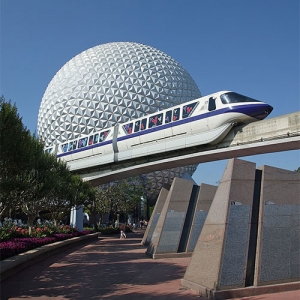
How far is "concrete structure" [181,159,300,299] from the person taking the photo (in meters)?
8.60

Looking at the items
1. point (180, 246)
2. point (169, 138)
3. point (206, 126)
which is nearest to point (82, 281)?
point (180, 246)

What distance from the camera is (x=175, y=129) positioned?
25641 mm

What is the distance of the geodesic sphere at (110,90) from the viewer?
46375 mm

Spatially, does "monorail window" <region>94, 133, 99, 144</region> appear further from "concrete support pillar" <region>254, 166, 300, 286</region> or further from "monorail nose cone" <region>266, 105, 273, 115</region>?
"concrete support pillar" <region>254, 166, 300, 286</region>

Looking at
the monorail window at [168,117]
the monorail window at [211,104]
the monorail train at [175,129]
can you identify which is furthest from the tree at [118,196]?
the monorail window at [211,104]

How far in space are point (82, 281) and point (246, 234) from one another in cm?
507

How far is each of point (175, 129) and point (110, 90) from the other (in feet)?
75.7

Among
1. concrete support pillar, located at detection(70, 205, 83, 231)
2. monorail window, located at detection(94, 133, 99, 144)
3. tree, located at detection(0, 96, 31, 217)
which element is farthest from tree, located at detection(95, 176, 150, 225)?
tree, located at detection(0, 96, 31, 217)

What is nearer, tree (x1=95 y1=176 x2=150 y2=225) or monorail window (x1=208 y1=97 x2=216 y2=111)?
monorail window (x1=208 y1=97 x2=216 y2=111)

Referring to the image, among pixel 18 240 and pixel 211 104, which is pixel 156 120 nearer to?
pixel 211 104

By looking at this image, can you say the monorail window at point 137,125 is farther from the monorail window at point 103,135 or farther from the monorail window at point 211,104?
the monorail window at point 211,104

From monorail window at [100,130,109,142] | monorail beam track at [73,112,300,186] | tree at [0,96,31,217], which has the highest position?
monorail window at [100,130,109,142]

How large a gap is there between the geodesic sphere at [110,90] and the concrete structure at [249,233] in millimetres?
37201

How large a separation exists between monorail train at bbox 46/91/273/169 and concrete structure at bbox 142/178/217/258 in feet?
24.0
